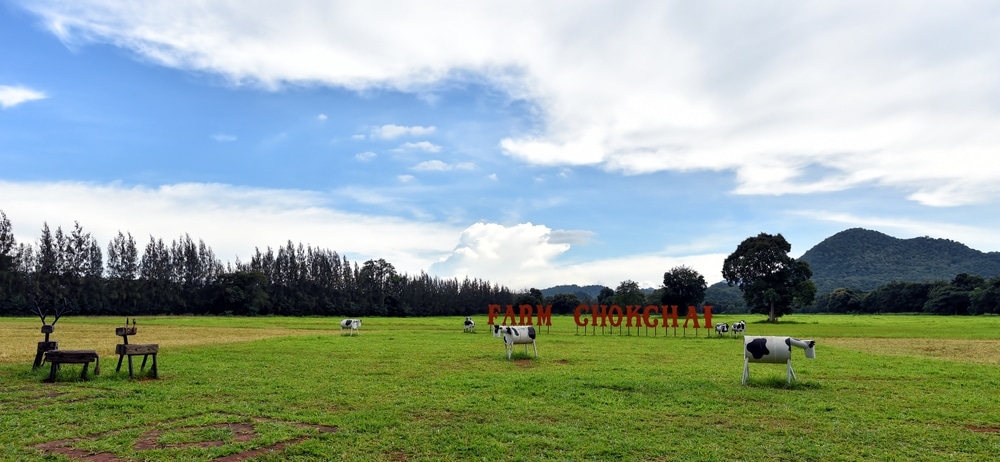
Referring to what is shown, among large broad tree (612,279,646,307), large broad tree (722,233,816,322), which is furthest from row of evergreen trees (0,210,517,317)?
large broad tree (722,233,816,322)

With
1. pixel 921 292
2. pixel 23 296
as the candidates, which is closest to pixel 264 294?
pixel 23 296

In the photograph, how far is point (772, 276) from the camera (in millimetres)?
79250

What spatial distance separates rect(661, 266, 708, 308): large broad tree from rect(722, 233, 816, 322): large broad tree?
26228mm

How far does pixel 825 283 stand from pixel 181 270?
189 metres

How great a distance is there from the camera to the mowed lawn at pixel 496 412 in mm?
9086

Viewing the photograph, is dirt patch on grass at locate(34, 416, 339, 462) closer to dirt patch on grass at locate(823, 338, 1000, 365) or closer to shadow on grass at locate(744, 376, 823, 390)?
shadow on grass at locate(744, 376, 823, 390)

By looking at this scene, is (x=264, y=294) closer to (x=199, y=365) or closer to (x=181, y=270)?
(x=181, y=270)

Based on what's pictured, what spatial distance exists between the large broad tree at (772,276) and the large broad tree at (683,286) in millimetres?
26228

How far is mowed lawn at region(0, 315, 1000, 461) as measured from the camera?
29.8ft

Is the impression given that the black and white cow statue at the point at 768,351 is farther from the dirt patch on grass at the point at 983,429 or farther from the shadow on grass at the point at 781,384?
the dirt patch on grass at the point at 983,429

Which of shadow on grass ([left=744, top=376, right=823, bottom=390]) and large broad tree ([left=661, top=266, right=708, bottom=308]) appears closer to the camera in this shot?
shadow on grass ([left=744, top=376, right=823, bottom=390])

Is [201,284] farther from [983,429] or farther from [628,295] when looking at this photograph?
[983,429]

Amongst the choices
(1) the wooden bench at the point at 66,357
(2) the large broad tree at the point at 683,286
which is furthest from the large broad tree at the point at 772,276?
(1) the wooden bench at the point at 66,357

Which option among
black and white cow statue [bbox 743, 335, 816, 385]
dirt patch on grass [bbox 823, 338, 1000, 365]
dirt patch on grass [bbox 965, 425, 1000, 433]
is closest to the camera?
dirt patch on grass [bbox 965, 425, 1000, 433]
